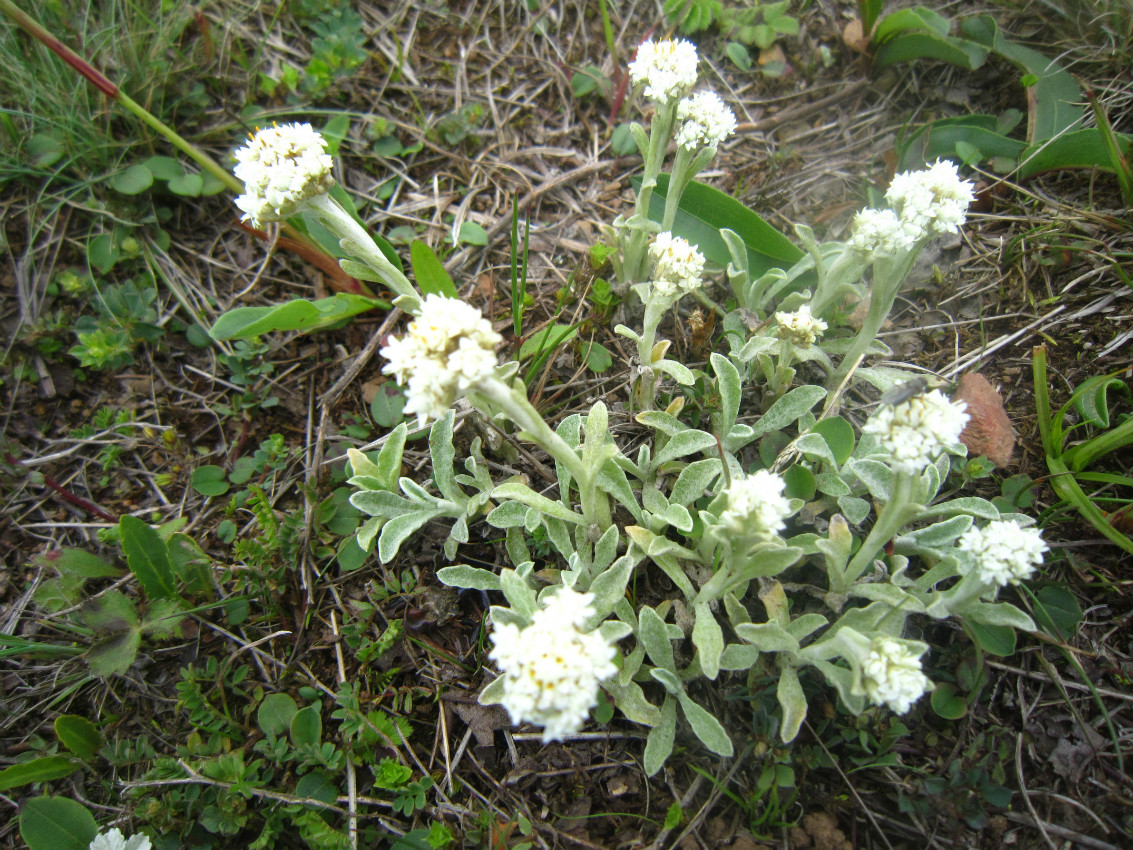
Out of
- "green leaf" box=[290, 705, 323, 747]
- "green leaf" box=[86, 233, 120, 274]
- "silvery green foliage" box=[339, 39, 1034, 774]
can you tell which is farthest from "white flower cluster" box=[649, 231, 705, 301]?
"green leaf" box=[86, 233, 120, 274]

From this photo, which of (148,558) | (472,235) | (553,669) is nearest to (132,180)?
(472,235)

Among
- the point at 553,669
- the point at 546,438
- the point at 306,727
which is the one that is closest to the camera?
the point at 553,669

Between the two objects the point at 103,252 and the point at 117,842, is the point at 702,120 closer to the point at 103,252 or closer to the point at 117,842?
the point at 103,252

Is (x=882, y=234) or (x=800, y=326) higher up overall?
(x=882, y=234)

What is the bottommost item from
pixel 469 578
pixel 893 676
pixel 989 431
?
pixel 469 578

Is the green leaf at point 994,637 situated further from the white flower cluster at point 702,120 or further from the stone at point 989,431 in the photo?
the white flower cluster at point 702,120

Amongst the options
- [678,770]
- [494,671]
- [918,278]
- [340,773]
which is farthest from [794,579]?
[340,773]

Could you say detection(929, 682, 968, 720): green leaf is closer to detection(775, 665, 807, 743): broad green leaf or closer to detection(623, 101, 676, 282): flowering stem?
detection(775, 665, 807, 743): broad green leaf

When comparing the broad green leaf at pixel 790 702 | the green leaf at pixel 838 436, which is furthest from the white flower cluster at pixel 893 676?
the green leaf at pixel 838 436
